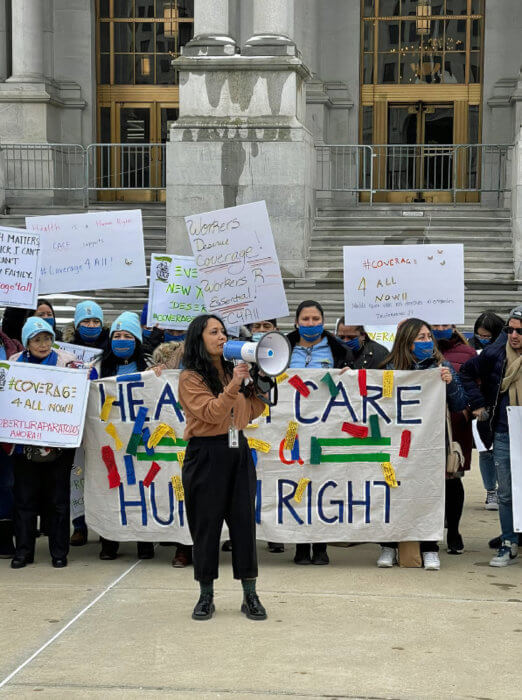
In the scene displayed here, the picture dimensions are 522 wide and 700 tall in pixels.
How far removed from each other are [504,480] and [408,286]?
198 centimetres

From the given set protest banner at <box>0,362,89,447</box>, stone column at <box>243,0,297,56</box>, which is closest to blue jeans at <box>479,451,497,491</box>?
protest banner at <box>0,362,89,447</box>

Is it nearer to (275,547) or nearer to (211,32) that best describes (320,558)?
(275,547)

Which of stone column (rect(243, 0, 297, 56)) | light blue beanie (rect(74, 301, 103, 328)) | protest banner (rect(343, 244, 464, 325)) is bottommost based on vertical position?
light blue beanie (rect(74, 301, 103, 328))

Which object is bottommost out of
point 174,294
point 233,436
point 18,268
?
point 233,436

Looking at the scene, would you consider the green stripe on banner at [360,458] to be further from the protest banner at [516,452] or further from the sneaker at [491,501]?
the sneaker at [491,501]

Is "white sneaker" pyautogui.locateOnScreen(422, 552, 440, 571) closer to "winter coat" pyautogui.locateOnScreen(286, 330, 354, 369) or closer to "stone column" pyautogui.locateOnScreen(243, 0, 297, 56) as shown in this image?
"winter coat" pyautogui.locateOnScreen(286, 330, 354, 369)

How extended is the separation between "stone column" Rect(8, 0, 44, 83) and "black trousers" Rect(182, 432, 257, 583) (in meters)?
16.3

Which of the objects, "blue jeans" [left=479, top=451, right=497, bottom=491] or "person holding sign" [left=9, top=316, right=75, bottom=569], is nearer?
"person holding sign" [left=9, top=316, right=75, bottom=569]

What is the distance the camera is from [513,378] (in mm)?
8398

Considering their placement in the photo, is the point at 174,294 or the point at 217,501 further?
the point at 174,294

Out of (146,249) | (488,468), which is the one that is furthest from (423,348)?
(146,249)

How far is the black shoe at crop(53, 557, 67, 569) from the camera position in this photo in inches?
330

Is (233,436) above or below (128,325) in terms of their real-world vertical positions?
below

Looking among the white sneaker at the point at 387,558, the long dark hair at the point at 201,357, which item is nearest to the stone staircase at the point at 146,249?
the white sneaker at the point at 387,558
